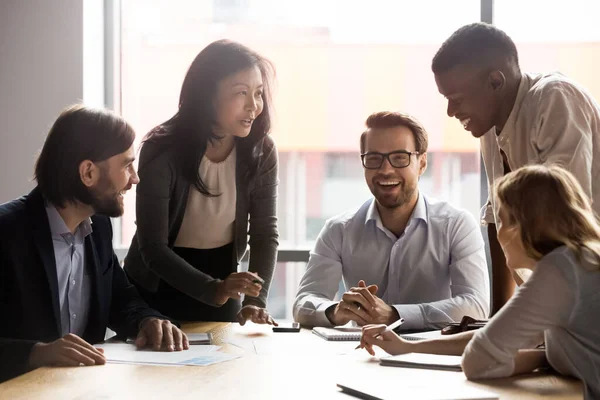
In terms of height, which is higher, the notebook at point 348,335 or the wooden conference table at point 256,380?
the wooden conference table at point 256,380

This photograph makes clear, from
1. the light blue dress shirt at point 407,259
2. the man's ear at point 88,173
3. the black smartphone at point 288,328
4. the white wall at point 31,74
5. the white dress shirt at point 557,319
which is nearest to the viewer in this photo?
the white dress shirt at point 557,319

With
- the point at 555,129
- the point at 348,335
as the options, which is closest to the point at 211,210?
the point at 348,335

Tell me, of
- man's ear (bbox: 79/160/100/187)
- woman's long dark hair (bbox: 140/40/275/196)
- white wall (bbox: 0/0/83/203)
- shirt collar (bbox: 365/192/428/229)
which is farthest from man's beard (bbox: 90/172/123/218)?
white wall (bbox: 0/0/83/203)

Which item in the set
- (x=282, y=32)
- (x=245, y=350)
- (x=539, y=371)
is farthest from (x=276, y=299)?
(x=539, y=371)

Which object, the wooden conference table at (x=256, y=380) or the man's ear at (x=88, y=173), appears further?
the man's ear at (x=88, y=173)

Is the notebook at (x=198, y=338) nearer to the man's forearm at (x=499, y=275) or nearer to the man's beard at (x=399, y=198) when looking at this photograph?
the man's beard at (x=399, y=198)

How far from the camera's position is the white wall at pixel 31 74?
13.6 ft

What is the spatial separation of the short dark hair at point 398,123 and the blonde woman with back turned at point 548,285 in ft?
4.56

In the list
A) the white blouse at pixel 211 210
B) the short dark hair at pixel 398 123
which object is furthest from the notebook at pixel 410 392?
the short dark hair at pixel 398 123

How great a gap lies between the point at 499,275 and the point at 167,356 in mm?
1763

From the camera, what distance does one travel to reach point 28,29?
418 cm

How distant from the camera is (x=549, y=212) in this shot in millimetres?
1738

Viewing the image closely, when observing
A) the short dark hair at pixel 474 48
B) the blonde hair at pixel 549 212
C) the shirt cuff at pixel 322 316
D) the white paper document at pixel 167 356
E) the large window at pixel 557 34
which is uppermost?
the large window at pixel 557 34

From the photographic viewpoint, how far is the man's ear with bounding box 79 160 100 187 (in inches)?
96.0
